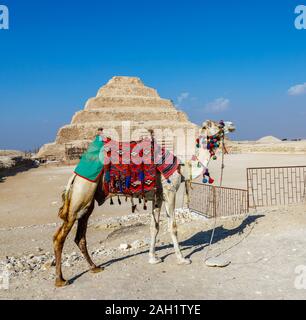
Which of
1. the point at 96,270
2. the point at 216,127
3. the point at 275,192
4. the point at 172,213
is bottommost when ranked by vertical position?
→ the point at 96,270

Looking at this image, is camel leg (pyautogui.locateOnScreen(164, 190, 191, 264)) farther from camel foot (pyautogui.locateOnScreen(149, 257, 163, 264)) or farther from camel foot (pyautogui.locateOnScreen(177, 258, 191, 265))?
camel foot (pyautogui.locateOnScreen(149, 257, 163, 264))

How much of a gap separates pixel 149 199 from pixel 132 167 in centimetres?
62

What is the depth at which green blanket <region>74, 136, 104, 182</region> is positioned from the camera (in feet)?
15.0

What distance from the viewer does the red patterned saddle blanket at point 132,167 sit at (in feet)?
15.6

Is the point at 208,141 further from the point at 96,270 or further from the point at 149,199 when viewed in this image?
the point at 96,270

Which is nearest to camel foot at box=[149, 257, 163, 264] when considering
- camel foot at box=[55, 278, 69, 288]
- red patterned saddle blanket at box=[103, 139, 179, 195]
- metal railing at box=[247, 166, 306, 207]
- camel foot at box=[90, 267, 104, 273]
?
camel foot at box=[90, 267, 104, 273]

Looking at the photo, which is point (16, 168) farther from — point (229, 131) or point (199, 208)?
point (229, 131)

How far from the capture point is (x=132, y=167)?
4840 millimetres

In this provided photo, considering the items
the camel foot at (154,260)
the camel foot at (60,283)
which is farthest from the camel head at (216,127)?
the camel foot at (60,283)

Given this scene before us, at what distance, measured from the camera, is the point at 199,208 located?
11078 millimetres

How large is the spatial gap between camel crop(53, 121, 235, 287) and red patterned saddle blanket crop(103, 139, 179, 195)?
0.57 ft

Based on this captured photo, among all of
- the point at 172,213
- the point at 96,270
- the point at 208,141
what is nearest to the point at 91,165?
the point at 172,213
